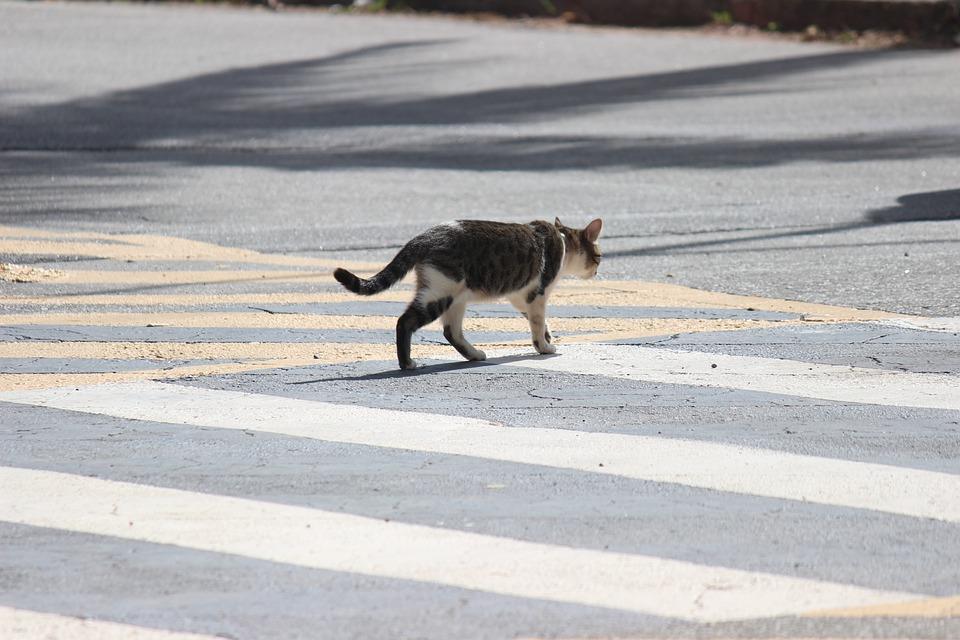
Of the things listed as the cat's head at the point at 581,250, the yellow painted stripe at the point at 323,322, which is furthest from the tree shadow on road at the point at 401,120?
the cat's head at the point at 581,250

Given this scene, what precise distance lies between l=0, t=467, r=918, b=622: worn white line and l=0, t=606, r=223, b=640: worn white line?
67 cm

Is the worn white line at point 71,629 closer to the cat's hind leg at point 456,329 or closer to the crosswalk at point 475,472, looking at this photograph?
the crosswalk at point 475,472

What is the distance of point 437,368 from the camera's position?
8531 mm

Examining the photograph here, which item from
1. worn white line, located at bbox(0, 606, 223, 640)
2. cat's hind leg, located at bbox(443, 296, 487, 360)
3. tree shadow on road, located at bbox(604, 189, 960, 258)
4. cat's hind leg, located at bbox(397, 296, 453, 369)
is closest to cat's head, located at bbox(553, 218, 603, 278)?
cat's hind leg, located at bbox(443, 296, 487, 360)

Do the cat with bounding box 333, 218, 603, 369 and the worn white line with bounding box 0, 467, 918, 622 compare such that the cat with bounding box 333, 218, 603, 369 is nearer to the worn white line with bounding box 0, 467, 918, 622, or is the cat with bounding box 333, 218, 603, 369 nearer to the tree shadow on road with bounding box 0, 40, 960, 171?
the worn white line with bounding box 0, 467, 918, 622

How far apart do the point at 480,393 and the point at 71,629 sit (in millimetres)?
3288

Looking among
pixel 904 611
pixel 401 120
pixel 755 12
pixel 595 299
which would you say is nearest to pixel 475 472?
pixel 904 611

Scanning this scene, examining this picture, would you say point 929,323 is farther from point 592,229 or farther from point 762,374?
point 592,229

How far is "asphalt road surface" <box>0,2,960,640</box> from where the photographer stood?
17.1ft

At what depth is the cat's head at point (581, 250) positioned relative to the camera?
9.41 meters

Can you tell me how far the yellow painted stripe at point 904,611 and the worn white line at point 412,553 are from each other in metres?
0.05

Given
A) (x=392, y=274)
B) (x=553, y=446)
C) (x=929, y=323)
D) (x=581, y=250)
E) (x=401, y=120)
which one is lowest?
(x=401, y=120)

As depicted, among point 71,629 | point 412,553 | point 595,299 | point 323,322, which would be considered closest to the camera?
point 71,629

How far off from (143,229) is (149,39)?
612 inches
